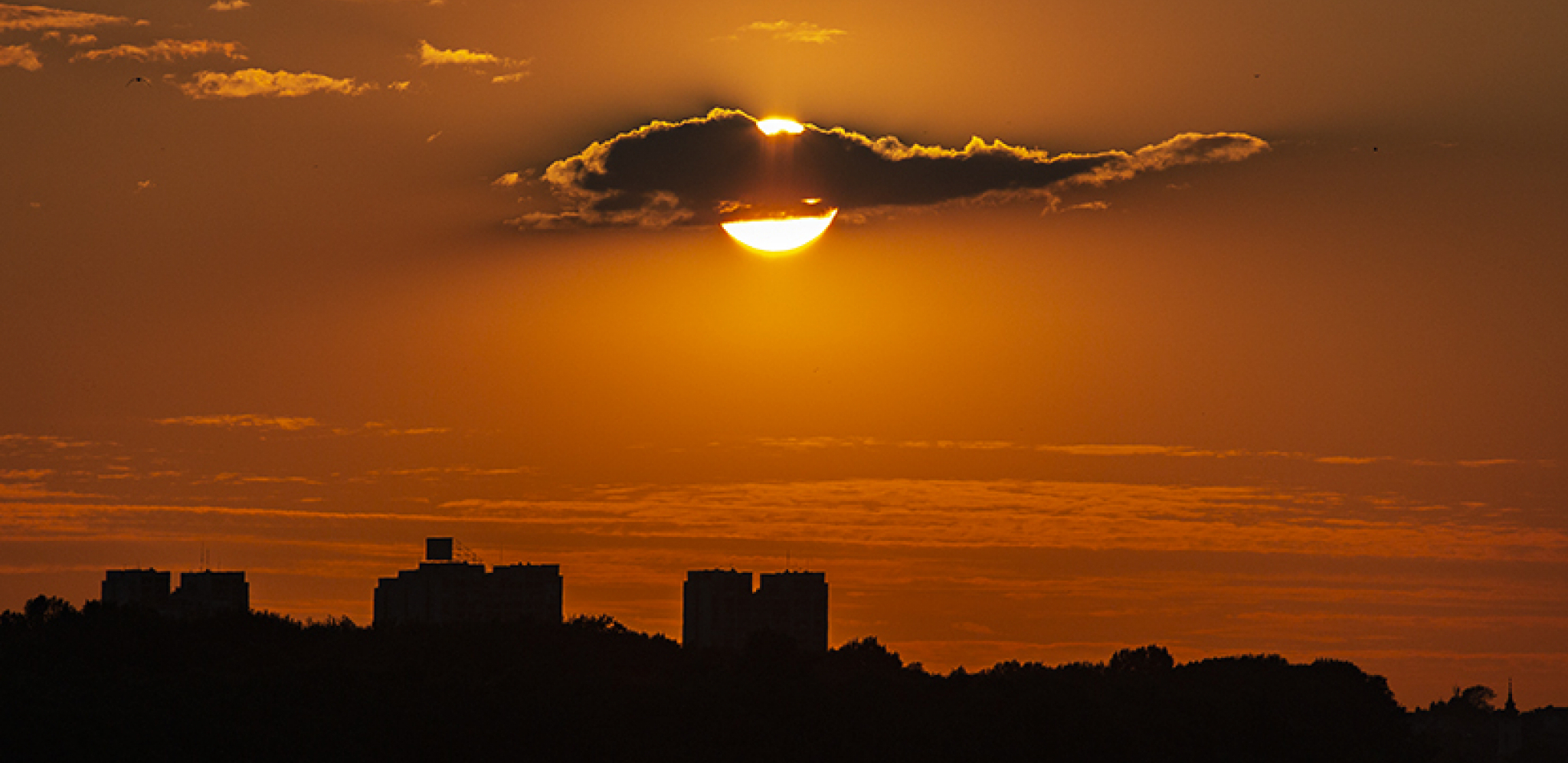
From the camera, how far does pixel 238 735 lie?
307 feet

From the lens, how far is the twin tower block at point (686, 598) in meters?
194

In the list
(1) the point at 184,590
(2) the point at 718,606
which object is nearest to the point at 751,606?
(2) the point at 718,606

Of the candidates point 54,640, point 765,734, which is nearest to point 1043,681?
point 765,734

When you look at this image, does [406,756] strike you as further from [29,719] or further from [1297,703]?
[1297,703]

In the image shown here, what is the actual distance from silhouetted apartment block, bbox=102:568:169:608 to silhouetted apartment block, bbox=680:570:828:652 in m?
48.2

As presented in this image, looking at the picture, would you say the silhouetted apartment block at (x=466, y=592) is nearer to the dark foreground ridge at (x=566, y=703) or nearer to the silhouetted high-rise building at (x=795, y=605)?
the silhouetted high-rise building at (x=795, y=605)

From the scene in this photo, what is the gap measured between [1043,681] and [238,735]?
4819 cm

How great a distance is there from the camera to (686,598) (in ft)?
654

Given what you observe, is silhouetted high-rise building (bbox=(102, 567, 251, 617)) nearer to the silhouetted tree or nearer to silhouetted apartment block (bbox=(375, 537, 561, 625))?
silhouetted apartment block (bbox=(375, 537, 561, 625))

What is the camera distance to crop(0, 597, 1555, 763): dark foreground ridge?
311 feet

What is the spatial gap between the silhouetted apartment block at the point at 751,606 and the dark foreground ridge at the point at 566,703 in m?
61.3

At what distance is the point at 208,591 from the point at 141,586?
586 centimetres

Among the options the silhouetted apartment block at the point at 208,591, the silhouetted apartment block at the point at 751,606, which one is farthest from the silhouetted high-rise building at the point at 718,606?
the silhouetted apartment block at the point at 208,591

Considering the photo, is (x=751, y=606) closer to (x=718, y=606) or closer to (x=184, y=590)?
(x=718, y=606)
